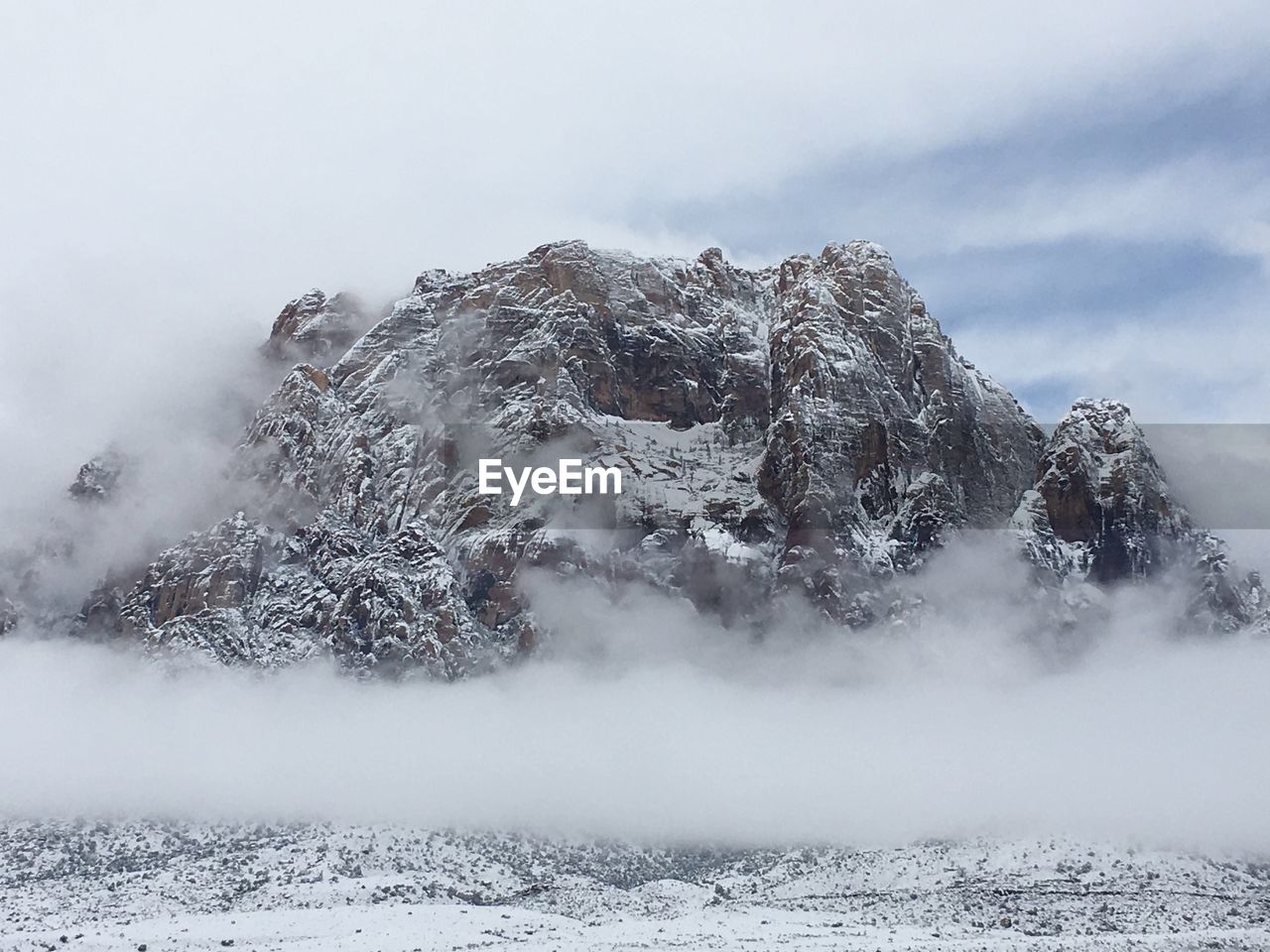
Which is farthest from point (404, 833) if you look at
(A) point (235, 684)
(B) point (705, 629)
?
(B) point (705, 629)

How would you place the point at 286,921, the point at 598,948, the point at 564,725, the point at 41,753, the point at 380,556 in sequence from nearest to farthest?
the point at 598,948 < the point at 286,921 < the point at 41,753 < the point at 564,725 < the point at 380,556

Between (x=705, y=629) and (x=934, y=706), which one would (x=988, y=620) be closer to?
(x=934, y=706)

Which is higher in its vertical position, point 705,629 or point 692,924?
point 705,629

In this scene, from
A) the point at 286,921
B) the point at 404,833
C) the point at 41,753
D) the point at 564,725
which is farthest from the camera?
the point at 564,725

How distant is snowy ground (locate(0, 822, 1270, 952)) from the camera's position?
106188mm

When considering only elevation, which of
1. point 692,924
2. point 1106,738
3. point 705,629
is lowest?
point 692,924

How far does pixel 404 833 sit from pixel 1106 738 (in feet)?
285

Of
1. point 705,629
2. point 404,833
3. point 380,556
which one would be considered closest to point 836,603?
point 705,629

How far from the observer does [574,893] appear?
124 meters

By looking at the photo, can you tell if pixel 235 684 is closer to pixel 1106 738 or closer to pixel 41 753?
pixel 41 753

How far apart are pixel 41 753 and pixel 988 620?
128 meters

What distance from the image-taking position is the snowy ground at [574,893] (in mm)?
106188

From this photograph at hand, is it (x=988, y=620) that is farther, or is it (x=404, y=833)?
(x=988, y=620)

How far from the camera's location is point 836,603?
188 metres
